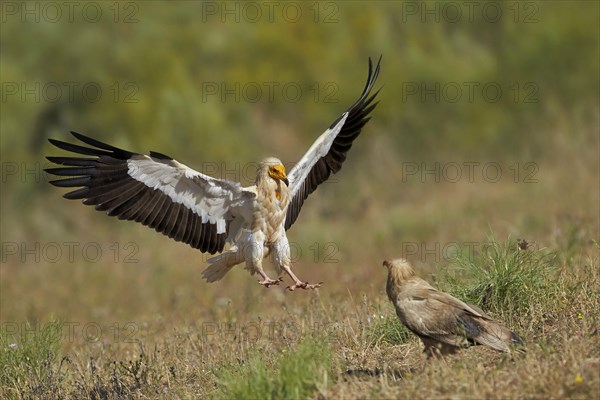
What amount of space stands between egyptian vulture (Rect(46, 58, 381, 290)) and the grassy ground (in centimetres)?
59

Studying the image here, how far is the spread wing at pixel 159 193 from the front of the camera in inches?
298

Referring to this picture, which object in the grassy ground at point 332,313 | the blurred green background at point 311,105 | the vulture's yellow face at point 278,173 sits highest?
the blurred green background at point 311,105

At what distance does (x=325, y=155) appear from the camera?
29.5 ft

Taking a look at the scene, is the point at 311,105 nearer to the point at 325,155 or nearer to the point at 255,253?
the point at 325,155

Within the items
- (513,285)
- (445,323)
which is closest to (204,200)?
(513,285)

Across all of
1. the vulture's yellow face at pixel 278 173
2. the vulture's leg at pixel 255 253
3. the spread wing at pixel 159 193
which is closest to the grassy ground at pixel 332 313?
the vulture's leg at pixel 255 253

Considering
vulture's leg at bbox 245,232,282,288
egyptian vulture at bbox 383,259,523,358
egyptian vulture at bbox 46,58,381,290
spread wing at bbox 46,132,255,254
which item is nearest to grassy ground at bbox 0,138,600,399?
egyptian vulture at bbox 383,259,523,358

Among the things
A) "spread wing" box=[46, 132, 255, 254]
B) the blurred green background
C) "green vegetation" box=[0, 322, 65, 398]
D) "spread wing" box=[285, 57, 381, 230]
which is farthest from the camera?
the blurred green background

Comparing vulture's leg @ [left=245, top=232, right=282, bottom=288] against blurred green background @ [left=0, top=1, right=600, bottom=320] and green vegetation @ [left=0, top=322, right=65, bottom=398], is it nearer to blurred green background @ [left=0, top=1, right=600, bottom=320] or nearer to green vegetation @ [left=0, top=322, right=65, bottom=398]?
green vegetation @ [left=0, top=322, right=65, bottom=398]

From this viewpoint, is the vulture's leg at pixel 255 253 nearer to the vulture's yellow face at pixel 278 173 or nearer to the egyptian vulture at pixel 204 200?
the egyptian vulture at pixel 204 200

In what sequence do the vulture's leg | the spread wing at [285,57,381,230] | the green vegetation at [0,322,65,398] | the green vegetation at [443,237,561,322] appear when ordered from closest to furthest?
the green vegetation at [443,237,561,322] → the green vegetation at [0,322,65,398] → the vulture's leg → the spread wing at [285,57,381,230]

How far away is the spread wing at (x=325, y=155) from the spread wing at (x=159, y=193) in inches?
28.9

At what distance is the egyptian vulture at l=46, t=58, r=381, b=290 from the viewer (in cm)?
766

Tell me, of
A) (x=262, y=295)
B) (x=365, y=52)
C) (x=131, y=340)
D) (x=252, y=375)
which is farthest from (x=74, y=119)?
(x=252, y=375)
